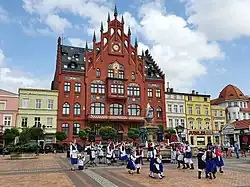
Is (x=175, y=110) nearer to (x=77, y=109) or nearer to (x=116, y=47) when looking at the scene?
(x=116, y=47)

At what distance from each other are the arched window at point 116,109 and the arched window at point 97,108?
1.68 metres

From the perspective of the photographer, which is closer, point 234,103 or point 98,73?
point 98,73

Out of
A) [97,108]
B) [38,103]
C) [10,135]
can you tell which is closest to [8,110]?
[38,103]

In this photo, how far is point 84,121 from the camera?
170 ft

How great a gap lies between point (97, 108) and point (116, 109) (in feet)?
13.2

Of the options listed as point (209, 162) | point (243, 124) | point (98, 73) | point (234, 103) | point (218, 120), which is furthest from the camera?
point (234, 103)

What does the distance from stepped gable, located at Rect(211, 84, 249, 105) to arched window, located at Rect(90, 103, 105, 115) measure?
32997 mm

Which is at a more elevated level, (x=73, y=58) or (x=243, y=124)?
(x=73, y=58)

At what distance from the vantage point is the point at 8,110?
48.5 metres

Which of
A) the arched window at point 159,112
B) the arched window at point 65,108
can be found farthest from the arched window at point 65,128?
the arched window at point 159,112

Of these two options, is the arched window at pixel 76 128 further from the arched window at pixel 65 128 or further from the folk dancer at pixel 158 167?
the folk dancer at pixel 158 167

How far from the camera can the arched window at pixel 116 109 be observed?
5379 centimetres

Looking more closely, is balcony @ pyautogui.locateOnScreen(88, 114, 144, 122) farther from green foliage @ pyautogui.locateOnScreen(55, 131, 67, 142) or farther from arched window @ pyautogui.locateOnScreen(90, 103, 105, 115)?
green foliage @ pyautogui.locateOnScreen(55, 131, 67, 142)

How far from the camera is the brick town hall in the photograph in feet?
169
